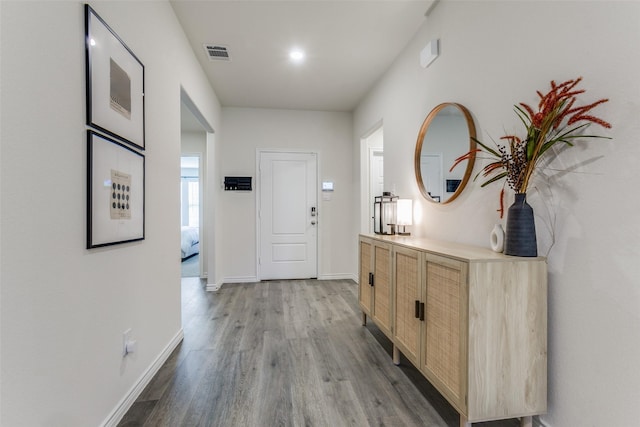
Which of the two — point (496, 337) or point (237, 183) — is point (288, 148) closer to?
point (237, 183)

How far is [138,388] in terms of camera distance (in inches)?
69.4

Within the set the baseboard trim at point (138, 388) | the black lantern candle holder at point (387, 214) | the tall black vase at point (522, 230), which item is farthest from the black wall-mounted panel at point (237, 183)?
the tall black vase at point (522, 230)

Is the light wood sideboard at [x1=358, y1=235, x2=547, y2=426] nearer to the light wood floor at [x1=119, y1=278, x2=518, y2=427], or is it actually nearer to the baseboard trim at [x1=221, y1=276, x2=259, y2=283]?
the light wood floor at [x1=119, y1=278, x2=518, y2=427]

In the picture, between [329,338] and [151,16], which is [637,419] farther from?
[151,16]

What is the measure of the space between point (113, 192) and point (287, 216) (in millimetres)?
3216

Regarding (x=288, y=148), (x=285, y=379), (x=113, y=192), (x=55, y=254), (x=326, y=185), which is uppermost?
(x=288, y=148)

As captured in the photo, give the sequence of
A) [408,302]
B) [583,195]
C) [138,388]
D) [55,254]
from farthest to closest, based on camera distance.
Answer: [408,302] < [138,388] < [583,195] < [55,254]

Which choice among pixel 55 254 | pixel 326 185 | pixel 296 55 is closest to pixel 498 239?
pixel 55 254

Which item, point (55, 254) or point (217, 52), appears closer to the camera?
point (55, 254)

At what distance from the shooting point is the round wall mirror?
2010 millimetres

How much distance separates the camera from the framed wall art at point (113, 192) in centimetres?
132

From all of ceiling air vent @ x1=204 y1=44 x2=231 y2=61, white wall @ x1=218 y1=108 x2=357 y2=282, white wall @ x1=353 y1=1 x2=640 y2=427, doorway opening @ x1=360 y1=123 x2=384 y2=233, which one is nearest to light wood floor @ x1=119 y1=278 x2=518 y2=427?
white wall @ x1=353 y1=1 x2=640 y2=427

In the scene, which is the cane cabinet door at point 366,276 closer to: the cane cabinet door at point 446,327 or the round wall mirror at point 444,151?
the round wall mirror at point 444,151

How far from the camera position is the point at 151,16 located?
195cm
